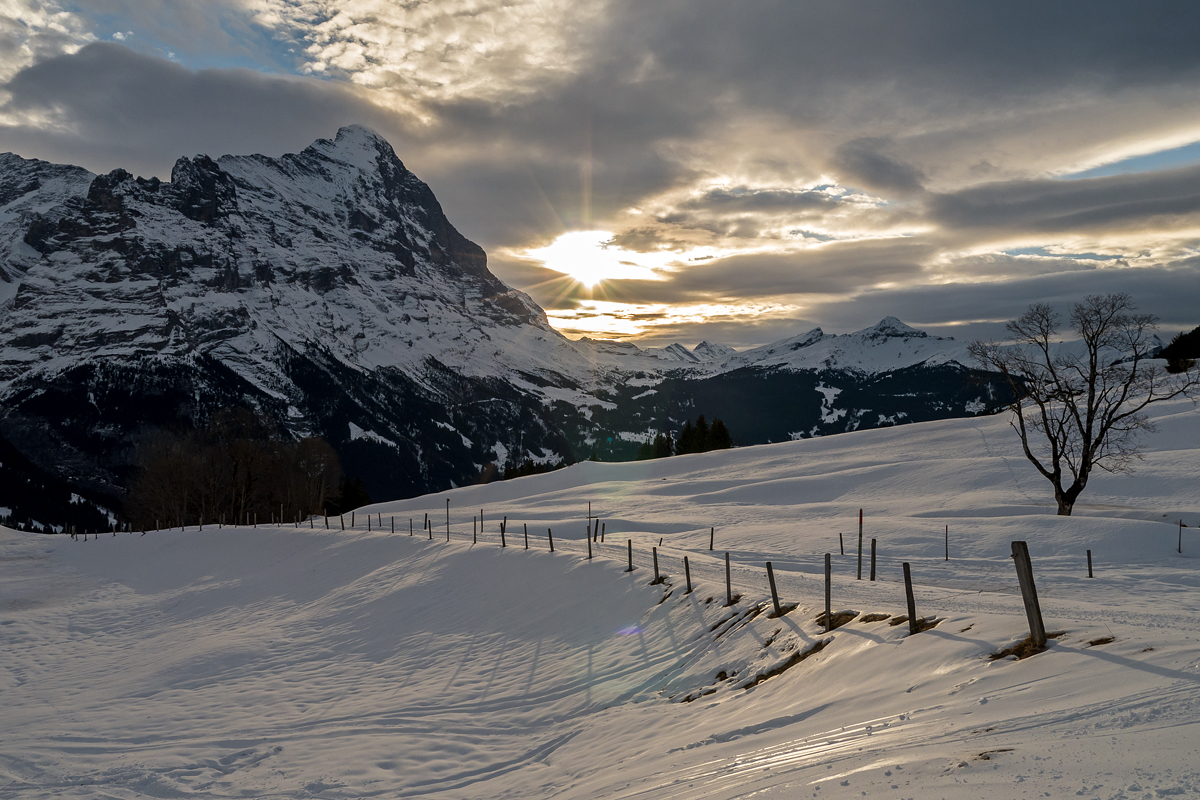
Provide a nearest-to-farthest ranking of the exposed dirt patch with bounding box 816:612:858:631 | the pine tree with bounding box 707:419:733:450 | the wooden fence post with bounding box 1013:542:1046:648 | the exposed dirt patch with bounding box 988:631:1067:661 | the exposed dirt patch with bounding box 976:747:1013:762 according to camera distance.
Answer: the exposed dirt patch with bounding box 976:747:1013:762 → the exposed dirt patch with bounding box 988:631:1067:661 → the wooden fence post with bounding box 1013:542:1046:648 → the exposed dirt patch with bounding box 816:612:858:631 → the pine tree with bounding box 707:419:733:450

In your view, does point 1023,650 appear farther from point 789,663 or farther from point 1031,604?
point 789,663

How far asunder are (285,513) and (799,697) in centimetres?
8177

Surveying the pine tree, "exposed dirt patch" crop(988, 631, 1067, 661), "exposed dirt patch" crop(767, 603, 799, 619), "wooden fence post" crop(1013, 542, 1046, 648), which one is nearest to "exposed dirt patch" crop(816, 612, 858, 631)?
"exposed dirt patch" crop(767, 603, 799, 619)

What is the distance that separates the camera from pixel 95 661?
85.8ft

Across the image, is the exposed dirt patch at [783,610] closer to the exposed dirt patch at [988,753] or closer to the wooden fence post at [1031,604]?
the wooden fence post at [1031,604]

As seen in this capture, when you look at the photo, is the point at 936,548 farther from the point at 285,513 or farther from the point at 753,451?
the point at 285,513

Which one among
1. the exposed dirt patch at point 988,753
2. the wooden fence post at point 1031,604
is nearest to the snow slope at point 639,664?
the exposed dirt patch at point 988,753

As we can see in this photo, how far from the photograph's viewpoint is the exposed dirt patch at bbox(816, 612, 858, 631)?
Answer: 14.8 metres

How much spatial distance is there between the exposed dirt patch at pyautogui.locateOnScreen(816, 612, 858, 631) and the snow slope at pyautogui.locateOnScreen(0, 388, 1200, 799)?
378 millimetres

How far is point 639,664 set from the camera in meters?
18.1

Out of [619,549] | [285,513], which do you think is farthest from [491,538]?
[285,513]

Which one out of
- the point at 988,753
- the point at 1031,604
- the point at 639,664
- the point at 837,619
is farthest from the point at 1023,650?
the point at 639,664

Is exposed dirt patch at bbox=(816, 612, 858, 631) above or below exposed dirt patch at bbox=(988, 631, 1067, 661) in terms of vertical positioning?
below

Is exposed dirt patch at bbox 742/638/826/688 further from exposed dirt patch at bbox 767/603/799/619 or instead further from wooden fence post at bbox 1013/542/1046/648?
wooden fence post at bbox 1013/542/1046/648
